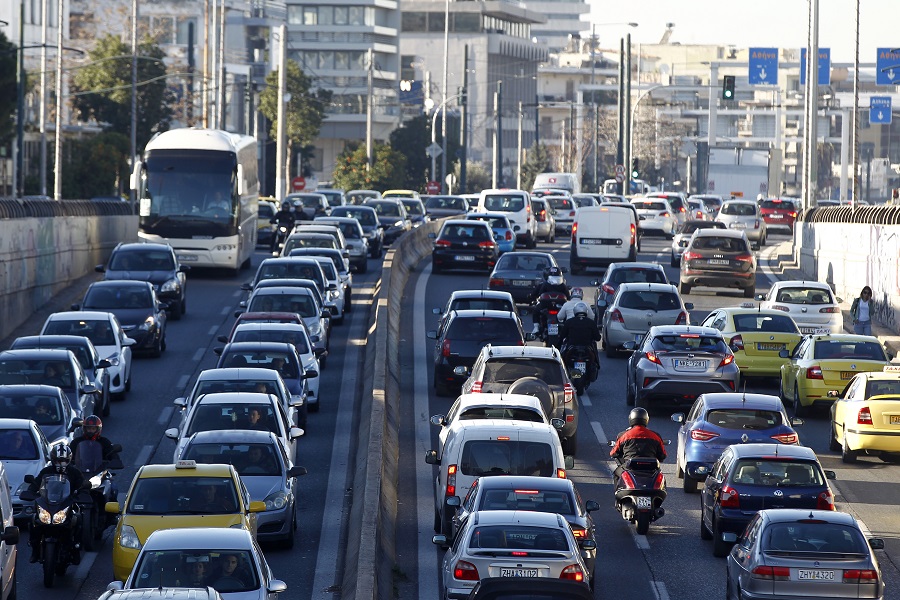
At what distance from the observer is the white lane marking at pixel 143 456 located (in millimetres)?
23772

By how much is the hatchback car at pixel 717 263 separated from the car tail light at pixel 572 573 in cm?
2946

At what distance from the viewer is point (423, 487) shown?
2198 cm

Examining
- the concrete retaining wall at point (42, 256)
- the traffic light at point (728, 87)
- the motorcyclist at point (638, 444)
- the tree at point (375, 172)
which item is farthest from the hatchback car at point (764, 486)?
the tree at point (375, 172)

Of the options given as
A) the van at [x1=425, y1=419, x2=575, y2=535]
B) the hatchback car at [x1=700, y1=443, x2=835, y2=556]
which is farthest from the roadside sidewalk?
the van at [x1=425, y1=419, x2=575, y2=535]

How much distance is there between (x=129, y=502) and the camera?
54.3ft

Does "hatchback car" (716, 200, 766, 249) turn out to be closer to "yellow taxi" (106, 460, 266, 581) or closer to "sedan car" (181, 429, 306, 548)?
"sedan car" (181, 429, 306, 548)

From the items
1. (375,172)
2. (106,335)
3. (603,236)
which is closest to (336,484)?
(106,335)

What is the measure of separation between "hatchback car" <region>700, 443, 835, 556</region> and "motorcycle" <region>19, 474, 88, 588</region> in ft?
21.9

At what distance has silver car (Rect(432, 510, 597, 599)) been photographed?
14.0 metres

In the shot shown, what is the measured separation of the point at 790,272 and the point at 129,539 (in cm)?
4051

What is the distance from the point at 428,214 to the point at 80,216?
81.5ft

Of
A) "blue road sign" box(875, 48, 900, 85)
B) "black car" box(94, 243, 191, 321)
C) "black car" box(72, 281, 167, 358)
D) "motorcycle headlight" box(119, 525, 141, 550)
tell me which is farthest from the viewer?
"blue road sign" box(875, 48, 900, 85)

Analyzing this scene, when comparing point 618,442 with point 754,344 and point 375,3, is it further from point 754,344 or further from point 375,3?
point 375,3

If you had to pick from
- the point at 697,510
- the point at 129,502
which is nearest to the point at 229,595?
the point at 129,502
